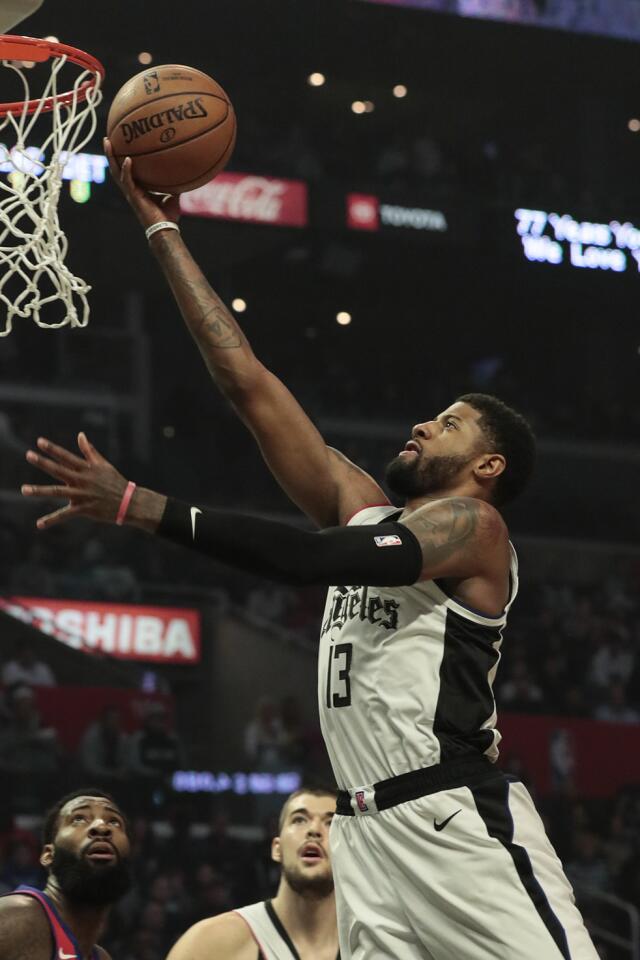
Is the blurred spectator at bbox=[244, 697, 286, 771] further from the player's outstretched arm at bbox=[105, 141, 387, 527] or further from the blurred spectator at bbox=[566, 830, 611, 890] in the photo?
the player's outstretched arm at bbox=[105, 141, 387, 527]

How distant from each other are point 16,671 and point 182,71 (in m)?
7.84

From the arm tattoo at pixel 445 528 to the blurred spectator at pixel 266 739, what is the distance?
327 inches

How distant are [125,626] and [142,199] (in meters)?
9.58

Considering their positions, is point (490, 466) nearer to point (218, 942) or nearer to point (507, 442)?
point (507, 442)

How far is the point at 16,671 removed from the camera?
36.8ft

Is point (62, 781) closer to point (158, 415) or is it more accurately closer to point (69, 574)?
point (69, 574)

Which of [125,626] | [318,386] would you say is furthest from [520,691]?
[318,386]

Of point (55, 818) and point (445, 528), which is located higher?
point (445, 528)

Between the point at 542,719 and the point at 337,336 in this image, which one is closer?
the point at 542,719

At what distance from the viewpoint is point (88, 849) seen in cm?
435

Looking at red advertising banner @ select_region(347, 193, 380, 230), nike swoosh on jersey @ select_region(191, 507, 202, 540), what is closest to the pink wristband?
nike swoosh on jersey @ select_region(191, 507, 202, 540)

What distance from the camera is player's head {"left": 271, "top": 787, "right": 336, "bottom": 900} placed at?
15.4ft

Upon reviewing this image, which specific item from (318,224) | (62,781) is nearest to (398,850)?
(62,781)

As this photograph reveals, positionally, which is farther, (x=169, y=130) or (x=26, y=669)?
(x=26, y=669)
